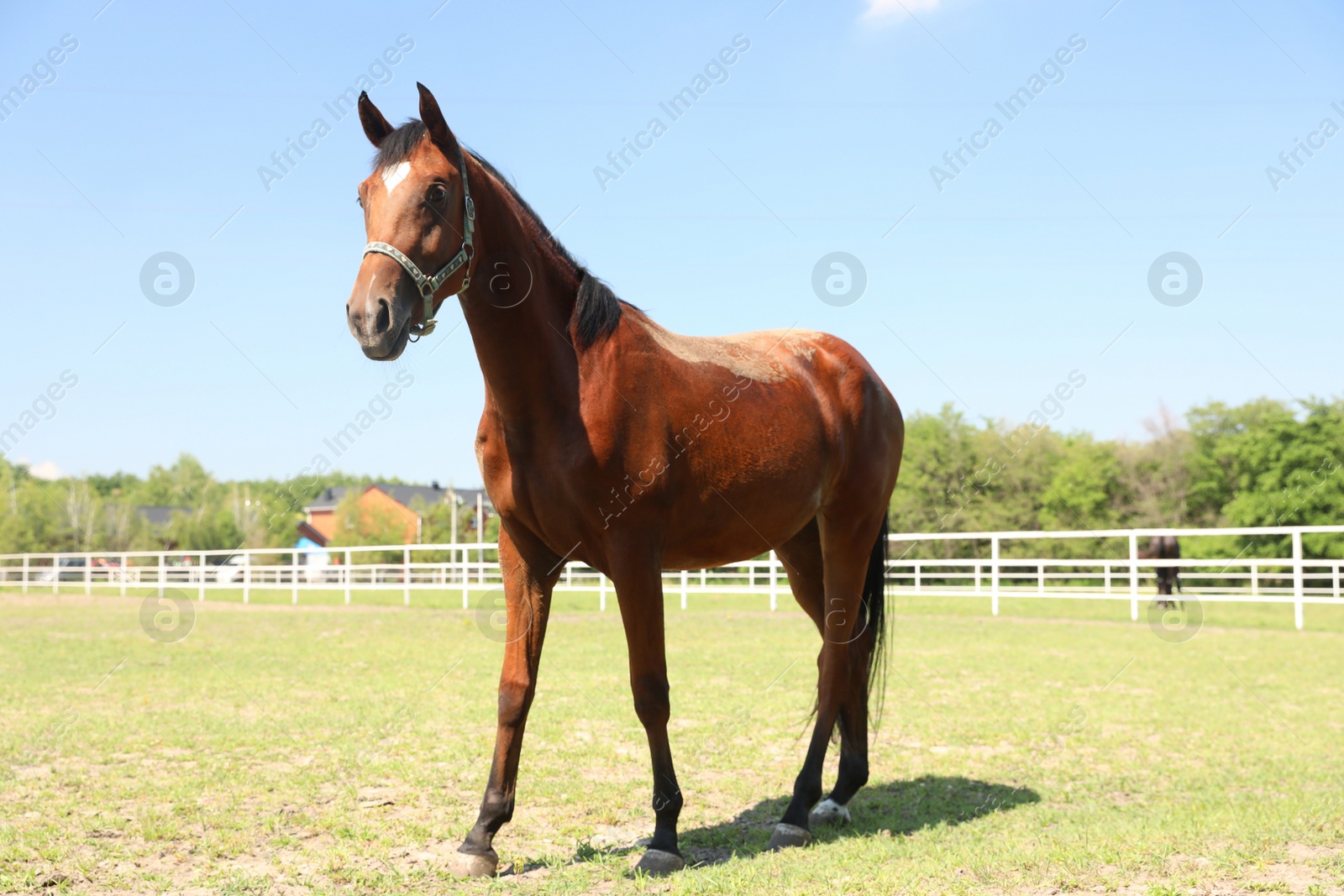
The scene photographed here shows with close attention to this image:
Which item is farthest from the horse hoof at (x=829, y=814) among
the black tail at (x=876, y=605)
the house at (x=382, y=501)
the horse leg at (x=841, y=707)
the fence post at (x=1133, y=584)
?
the house at (x=382, y=501)

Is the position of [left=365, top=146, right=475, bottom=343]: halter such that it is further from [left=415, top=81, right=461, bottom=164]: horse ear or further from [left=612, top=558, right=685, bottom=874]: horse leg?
[left=612, top=558, right=685, bottom=874]: horse leg

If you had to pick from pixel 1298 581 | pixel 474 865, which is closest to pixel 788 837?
pixel 474 865

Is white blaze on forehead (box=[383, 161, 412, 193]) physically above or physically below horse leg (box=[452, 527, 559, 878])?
above

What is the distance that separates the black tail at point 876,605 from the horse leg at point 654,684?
155 centimetres

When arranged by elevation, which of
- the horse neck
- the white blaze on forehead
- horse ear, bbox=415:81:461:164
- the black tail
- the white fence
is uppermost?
horse ear, bbox=415:81:461:164

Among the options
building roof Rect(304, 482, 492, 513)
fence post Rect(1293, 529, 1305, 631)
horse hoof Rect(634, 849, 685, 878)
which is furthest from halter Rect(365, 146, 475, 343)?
building roof Rect(304, 482, 492, 513)

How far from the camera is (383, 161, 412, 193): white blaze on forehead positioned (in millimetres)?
3115

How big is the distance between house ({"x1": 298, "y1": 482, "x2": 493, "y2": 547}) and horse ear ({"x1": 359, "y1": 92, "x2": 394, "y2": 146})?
5750cm

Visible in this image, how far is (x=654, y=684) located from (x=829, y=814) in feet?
4.37

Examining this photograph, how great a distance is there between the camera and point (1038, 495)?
39.2 m

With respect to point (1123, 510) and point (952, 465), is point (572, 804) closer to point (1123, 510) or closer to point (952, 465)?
point (952, 465)

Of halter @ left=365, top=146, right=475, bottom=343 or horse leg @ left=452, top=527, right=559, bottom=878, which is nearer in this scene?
halter @ left=365, top=146, right=475, bottom=343

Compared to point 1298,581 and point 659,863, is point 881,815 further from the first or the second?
point 1298,581

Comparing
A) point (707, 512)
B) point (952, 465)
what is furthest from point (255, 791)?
point (952, 465)
